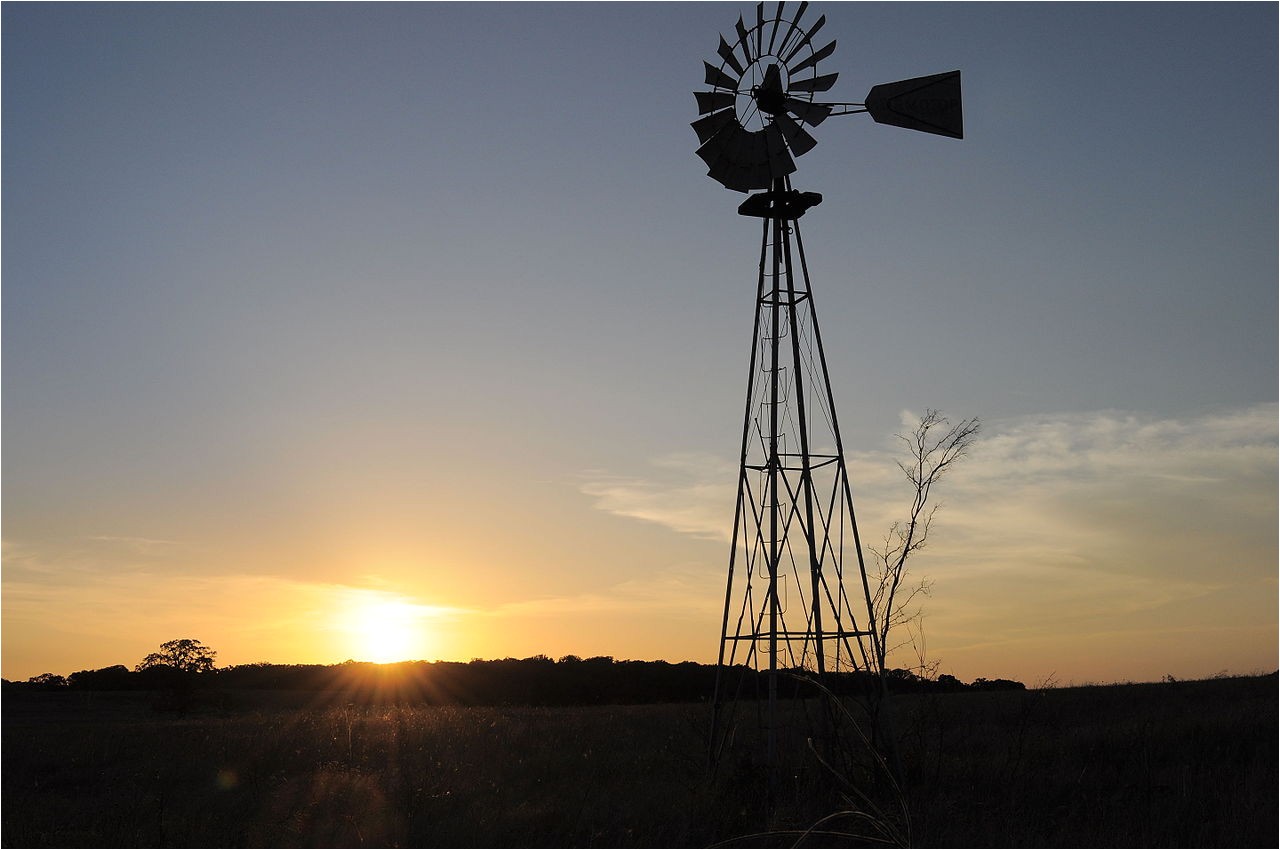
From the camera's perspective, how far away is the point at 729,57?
14227mm

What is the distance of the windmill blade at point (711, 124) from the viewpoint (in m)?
14.2

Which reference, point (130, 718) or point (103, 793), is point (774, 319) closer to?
point (103, 793)

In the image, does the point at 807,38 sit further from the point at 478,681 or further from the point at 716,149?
the point at 478,681

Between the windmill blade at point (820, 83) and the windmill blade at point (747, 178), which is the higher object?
the windmill blade at point (820, 83)

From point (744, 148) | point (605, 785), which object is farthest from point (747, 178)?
point (605, 785)

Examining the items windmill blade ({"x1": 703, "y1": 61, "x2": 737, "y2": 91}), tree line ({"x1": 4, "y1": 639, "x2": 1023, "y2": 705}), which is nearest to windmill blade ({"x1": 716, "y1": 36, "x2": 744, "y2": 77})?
windmill blade ({"x1": 703, "y1": 61, "x2": 737, "y2": 91})

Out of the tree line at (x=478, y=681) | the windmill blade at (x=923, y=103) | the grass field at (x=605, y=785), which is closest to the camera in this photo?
the grass field at (x=605, y=785)

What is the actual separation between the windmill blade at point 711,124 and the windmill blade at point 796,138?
0.76 metres

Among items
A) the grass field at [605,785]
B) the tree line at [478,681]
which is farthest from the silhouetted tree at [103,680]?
the grass field at [605,785]

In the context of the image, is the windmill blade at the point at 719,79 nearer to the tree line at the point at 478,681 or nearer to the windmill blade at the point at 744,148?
the windmill blade at the point at 744,148

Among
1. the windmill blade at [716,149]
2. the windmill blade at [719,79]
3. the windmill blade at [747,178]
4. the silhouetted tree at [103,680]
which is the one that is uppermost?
the windmill blade at [719,79]

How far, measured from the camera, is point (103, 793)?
545 inches

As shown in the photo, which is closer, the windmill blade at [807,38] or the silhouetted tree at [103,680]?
the windmill blade at [807,38]

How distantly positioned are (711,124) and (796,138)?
3.81ft
